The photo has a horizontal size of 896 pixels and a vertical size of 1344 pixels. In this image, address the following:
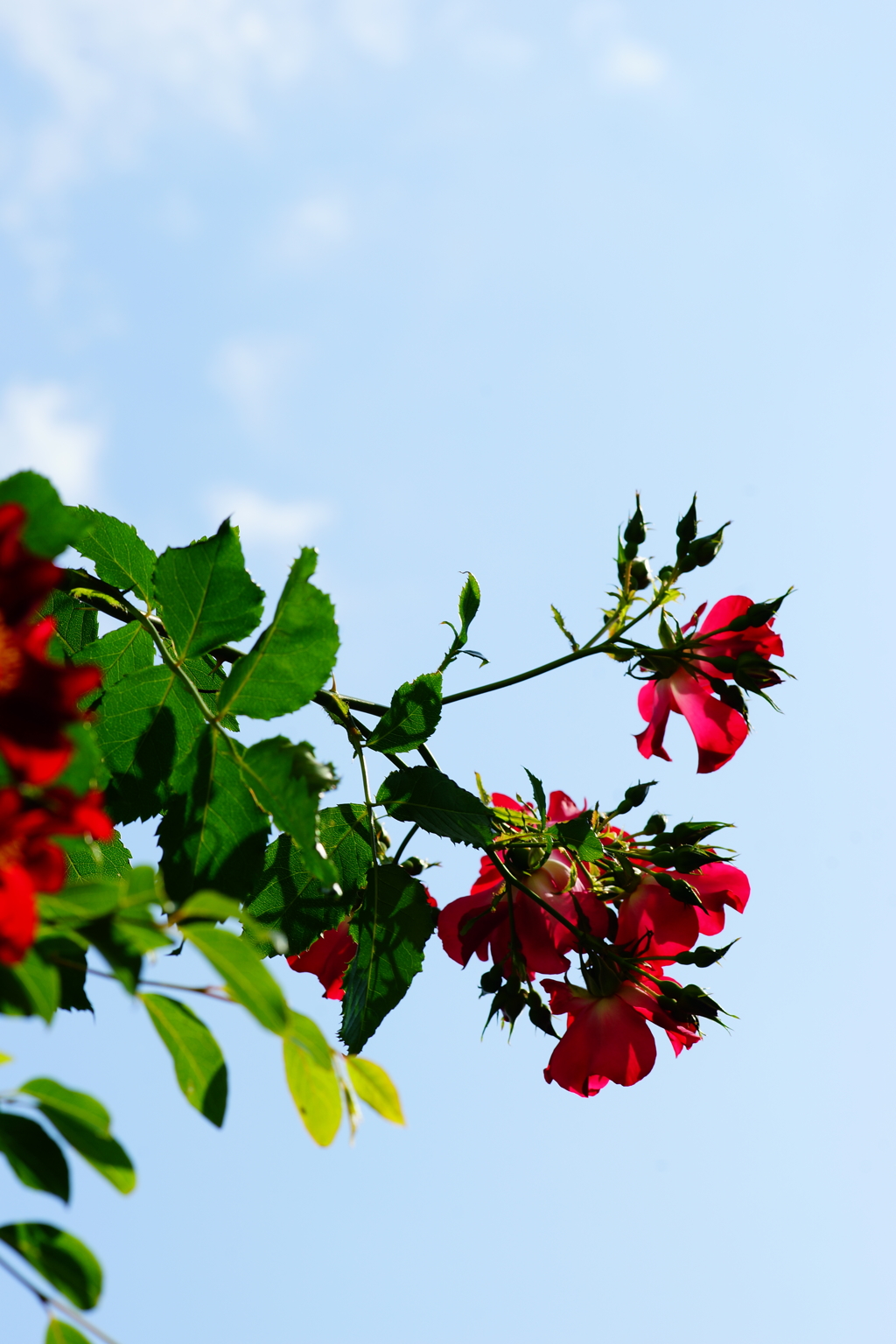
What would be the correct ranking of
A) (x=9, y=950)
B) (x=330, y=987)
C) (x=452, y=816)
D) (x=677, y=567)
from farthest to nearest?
(x=330, y=987), (x=677, y=567), (x=452, y=816), (x=9, y=950)

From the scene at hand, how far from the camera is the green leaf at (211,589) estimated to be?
1504 millimetres

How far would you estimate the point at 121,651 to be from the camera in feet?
5.91

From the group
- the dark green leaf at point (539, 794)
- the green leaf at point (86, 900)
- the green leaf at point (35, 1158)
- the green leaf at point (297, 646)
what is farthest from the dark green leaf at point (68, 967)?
the dark green leaf at point (539, 794)

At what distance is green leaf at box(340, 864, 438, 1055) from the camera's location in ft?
5.63

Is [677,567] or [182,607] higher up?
[677,567]

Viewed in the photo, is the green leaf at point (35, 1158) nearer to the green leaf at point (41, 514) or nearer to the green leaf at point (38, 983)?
the green leaf at point (38, 983)

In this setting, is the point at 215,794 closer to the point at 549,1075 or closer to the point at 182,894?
the point at 182,894

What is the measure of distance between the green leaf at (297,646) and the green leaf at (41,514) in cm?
46

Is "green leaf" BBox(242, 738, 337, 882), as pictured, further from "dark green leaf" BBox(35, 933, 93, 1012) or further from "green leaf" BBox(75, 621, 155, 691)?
"green leaf" BBox(75, 621, 155, 691)

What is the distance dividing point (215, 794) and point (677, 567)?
0.87 meters

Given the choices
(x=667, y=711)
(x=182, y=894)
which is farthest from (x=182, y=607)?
(x=667, y=711)

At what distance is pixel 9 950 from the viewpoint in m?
0.70

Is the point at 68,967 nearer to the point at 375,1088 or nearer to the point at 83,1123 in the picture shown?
the point at 83,1123

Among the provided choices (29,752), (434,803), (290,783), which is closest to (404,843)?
(434,803)
